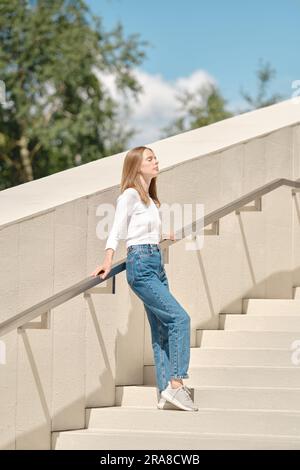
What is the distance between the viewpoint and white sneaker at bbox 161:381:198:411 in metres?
6.65

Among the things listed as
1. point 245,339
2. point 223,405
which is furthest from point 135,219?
point 245,339

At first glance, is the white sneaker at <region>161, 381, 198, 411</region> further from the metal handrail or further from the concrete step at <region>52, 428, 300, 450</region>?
the metal handrail

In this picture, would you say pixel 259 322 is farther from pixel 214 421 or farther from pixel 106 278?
pixel 106 278

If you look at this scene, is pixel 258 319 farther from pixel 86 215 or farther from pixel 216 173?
pixel 86 215

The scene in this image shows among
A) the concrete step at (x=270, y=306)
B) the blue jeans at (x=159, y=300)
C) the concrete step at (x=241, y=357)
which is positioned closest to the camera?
the blue jeans at (x=159, y=300)

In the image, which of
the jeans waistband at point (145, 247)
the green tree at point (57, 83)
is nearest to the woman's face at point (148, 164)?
the jeans waistband at point (145, 247)

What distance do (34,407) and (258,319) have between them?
1930mm

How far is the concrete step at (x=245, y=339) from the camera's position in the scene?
7.49m

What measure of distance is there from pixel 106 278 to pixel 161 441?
0.96m

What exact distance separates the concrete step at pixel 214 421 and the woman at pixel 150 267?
0.11 metres

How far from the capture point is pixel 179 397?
666 cm

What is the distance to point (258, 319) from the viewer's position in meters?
7.85

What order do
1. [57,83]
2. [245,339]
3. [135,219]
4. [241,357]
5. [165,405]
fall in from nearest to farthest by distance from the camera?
1. [135,219]
2. [165,405]
3. [241,357]
4. [245,339]
5. [57,83]

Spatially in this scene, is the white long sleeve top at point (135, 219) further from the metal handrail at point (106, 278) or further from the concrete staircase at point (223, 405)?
the concrete staircase at point (223, 405)
